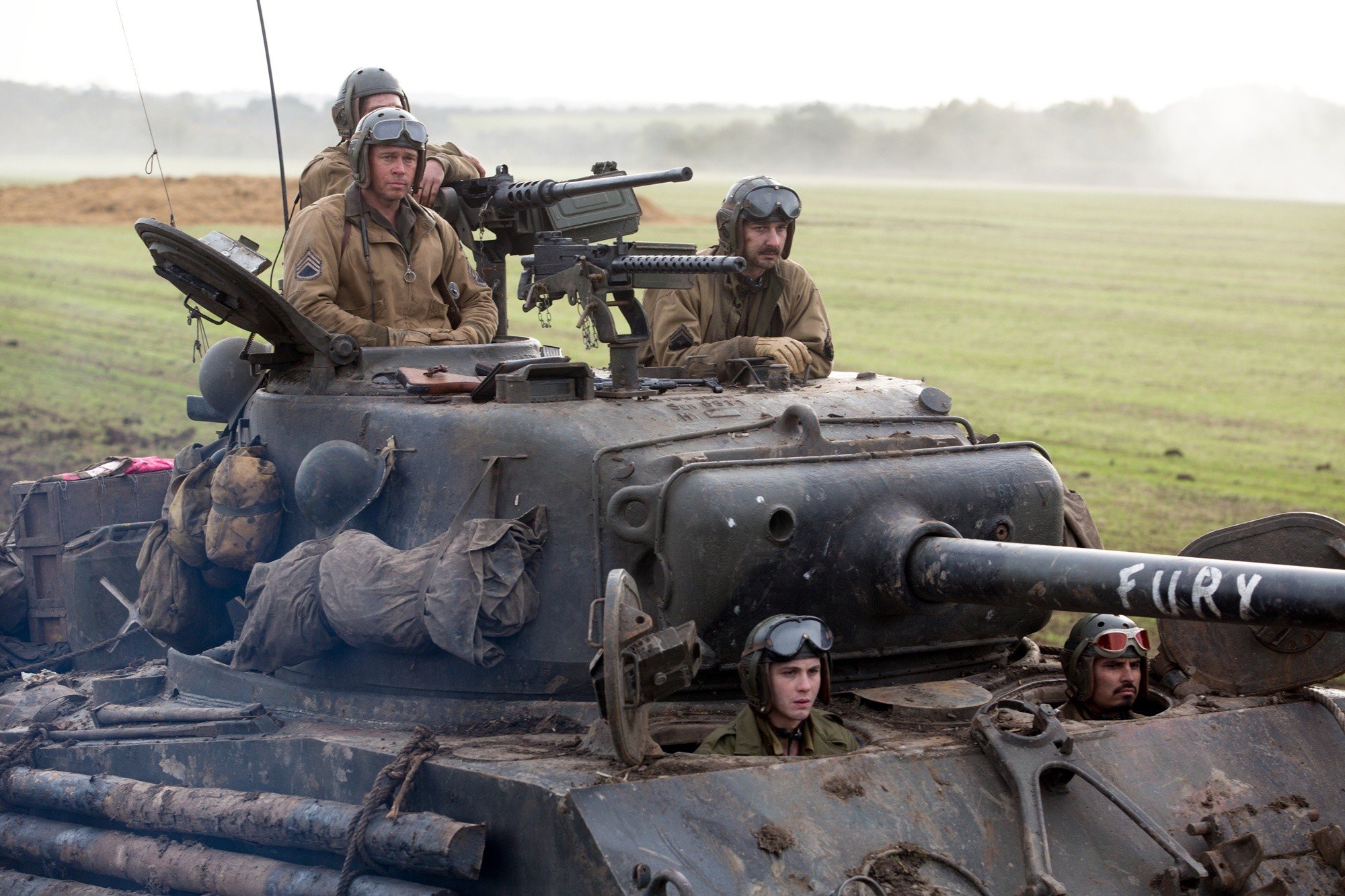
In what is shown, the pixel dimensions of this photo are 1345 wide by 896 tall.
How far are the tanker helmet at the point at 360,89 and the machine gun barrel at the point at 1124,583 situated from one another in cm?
427

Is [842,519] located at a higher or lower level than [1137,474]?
higher

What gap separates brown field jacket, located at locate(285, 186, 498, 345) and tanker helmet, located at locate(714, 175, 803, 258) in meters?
1.26

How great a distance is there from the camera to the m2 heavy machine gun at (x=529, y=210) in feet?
26.7

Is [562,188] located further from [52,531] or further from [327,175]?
[52,531]

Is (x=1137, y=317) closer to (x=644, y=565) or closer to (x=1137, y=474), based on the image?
(x=1137, y=474)

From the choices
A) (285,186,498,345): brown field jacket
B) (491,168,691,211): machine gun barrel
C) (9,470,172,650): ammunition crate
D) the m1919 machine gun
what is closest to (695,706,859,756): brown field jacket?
the m1919 machine gun

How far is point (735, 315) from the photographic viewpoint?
8.23 m

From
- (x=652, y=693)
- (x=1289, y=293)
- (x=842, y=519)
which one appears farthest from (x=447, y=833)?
(x=1289, y=293)

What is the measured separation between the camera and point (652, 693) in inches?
206

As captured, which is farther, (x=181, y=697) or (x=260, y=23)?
(x=260, y=23)

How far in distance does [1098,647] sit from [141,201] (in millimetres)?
32588

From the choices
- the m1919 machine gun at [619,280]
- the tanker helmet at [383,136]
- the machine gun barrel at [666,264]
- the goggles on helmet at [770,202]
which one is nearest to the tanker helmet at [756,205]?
the goggles on helmet at [770,202]

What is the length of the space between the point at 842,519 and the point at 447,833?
5.88 ft

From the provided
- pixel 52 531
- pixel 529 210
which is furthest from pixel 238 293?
pixel 52 531
